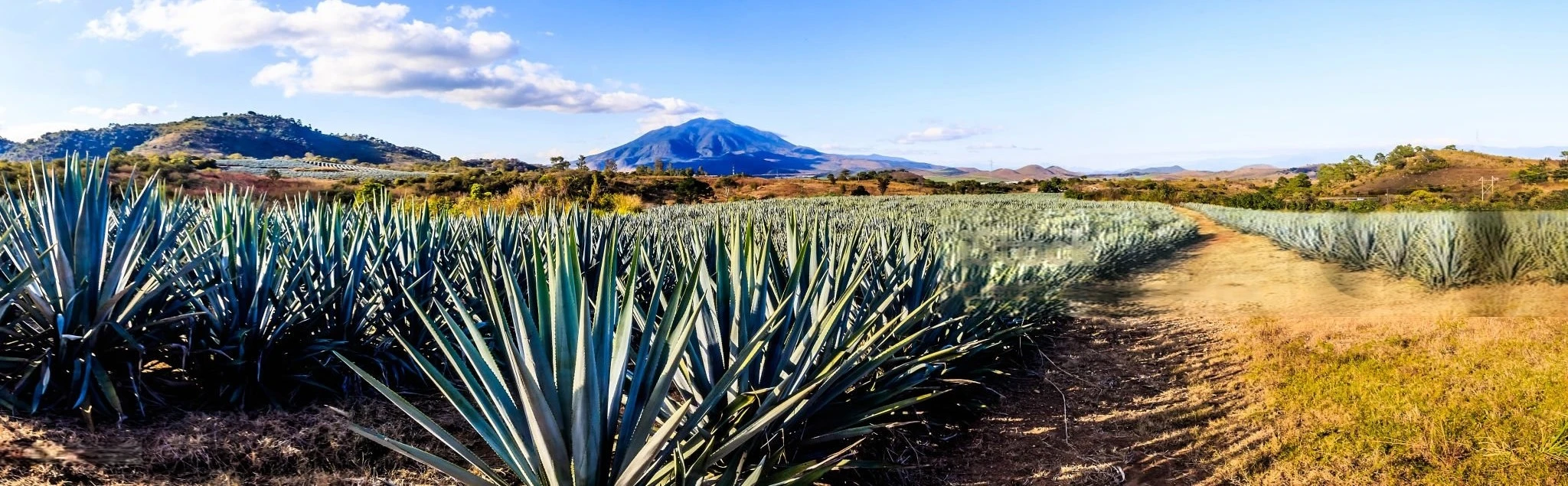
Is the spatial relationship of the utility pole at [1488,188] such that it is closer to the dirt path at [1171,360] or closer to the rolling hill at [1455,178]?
the rolling hill at [1455,178]

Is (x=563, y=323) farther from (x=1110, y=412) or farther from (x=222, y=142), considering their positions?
(x=222, y=142)

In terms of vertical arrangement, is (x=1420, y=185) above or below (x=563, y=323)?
above

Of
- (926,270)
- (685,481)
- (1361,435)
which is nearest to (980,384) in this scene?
(926,270)

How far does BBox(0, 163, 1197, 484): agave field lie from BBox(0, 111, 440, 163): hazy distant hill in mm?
109274

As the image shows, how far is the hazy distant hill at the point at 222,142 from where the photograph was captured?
100312 millimetres

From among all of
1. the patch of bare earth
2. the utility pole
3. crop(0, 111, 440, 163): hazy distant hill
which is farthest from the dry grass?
crop(0, 111, 440, 163): hazy distant hill

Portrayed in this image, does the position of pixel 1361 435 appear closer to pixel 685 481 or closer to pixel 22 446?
pixel 685 481

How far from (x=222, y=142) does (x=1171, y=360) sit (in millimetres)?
127676

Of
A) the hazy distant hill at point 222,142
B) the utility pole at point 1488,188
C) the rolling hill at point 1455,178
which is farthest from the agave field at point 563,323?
the hazy distant hill at point 222,142

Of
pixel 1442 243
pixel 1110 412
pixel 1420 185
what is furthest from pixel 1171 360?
pixel 1442 243

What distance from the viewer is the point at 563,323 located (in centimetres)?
177

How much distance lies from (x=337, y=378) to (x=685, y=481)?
9.35 ft

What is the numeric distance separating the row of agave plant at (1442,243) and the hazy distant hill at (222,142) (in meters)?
113

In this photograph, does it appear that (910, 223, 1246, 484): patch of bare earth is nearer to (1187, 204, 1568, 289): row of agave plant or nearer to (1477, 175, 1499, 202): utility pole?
(1187, 204, 1568, 289): row of agave plant
